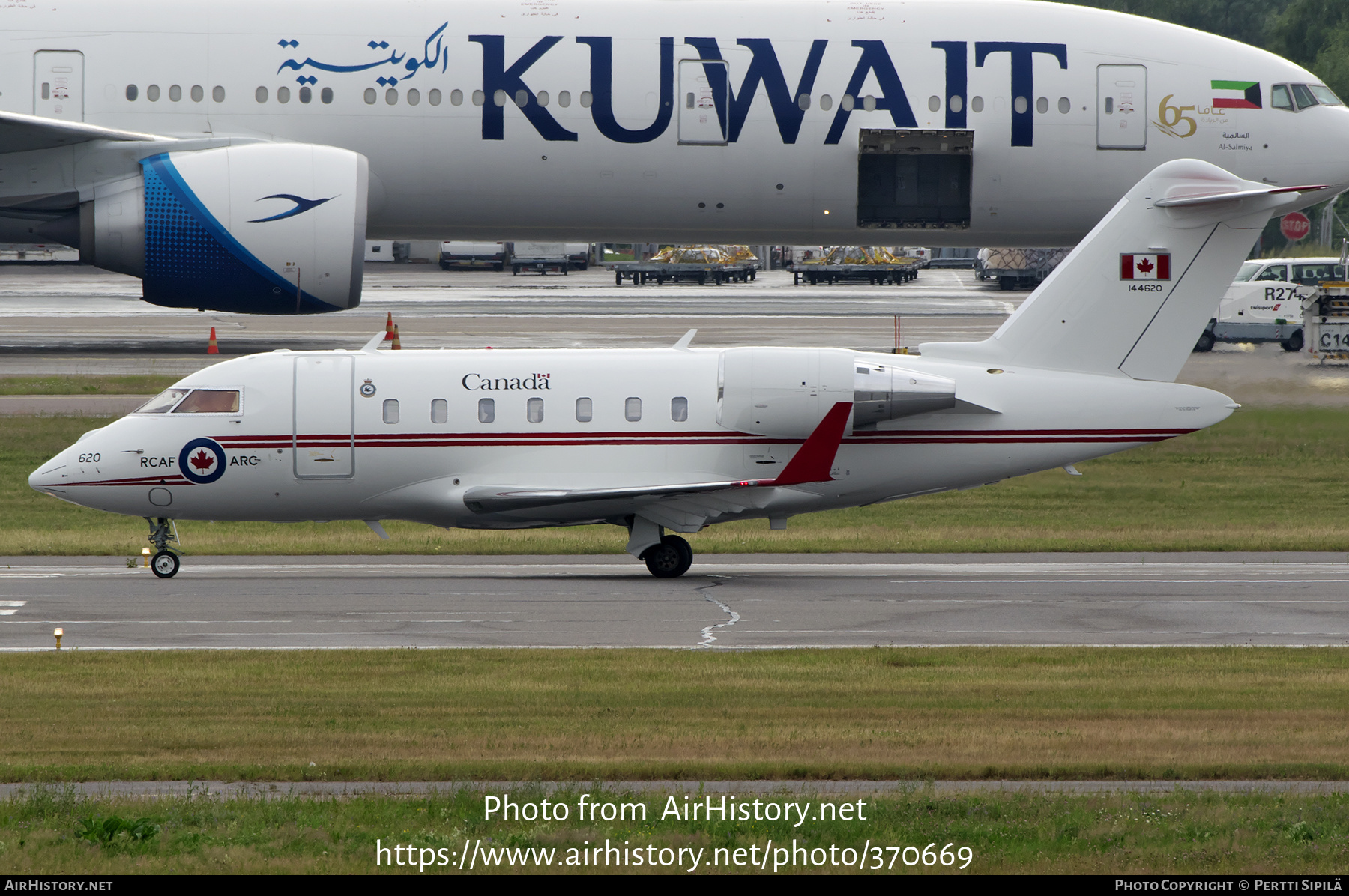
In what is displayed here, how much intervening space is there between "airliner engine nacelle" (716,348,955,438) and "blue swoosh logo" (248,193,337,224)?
10556mm

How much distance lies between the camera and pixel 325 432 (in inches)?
871

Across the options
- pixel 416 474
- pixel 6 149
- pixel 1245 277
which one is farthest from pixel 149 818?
pixel 1245 277

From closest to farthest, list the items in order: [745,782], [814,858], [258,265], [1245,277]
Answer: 1. [814,858]
2. [745,782]
3. [258,265]
4. [1245,277]

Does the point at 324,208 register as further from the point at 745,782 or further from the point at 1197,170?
the point at 745,782

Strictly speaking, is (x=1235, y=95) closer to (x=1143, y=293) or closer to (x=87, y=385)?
(x=1143, y=293)

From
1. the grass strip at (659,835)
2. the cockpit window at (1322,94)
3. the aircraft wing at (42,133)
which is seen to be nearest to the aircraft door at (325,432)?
the aircraft wing at (42,133)

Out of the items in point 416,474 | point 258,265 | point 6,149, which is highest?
point 6,149

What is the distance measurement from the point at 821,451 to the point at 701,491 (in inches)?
68.2

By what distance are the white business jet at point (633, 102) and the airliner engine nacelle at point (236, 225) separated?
491mm

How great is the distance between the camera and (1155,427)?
2225cm

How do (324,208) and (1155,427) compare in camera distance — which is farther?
(324,208)

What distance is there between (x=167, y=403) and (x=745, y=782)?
1414 cm

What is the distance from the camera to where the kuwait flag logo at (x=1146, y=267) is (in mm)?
22672

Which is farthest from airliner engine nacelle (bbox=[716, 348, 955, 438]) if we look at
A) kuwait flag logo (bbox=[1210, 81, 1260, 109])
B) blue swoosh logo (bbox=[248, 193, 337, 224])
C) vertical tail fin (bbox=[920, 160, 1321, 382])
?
kuwait flag logo (bbox=[1210, 81, 1260, 109])
